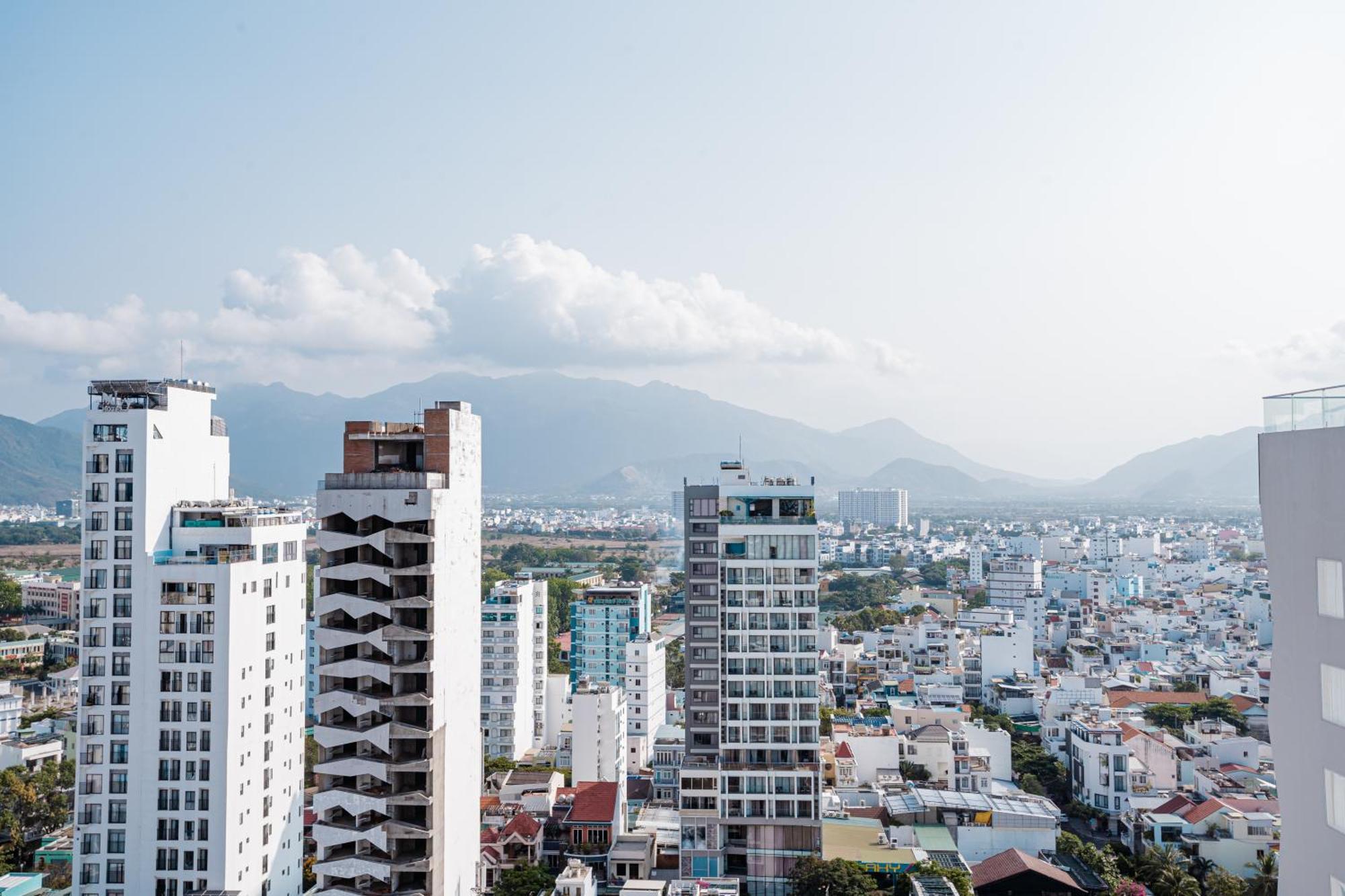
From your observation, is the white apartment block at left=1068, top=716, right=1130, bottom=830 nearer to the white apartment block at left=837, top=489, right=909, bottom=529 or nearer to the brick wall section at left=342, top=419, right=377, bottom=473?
the brick wall section at left=342, top=419, right=377, bottom=473

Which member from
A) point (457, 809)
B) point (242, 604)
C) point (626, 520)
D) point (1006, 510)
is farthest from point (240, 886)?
point (1006, 510)

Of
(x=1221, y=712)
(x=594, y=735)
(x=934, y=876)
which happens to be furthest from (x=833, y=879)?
(x=1221, y=712)

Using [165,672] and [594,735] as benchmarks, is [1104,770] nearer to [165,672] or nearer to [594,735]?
[594,735]

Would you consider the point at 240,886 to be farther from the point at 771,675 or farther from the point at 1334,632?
the point at 1334,632

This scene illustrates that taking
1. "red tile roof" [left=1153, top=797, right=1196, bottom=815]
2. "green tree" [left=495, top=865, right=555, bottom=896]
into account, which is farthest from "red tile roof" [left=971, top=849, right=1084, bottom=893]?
"green tree" [left=495, top=865, right=555, bottom=896]

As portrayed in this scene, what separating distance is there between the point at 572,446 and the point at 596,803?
424 feet

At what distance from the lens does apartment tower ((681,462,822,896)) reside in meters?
12.8

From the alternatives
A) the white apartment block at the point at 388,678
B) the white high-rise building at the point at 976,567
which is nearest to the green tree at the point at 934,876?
the white apartment block at the point at 388,678

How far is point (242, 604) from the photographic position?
36.5 ft

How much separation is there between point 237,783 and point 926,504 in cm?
13179

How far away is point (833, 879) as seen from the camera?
11867mm

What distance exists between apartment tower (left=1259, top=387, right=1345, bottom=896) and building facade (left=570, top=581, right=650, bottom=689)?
66.9ft

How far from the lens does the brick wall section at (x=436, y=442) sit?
875 centimetres

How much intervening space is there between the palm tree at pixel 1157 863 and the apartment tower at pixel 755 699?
15.3 feet
